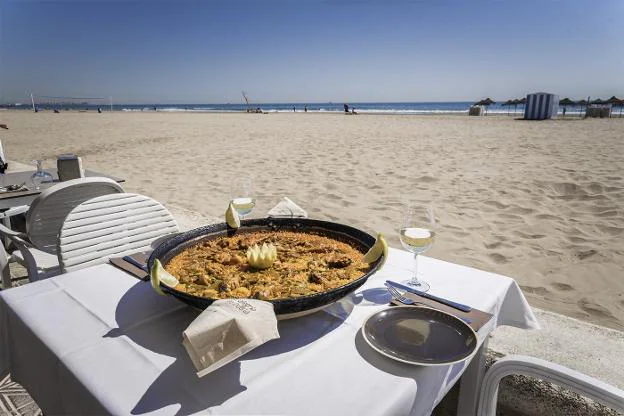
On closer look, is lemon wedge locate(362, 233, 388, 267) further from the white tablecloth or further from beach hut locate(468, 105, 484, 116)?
beach hut locate(468, 105, 484, 116)

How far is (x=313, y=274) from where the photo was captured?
1.16 m

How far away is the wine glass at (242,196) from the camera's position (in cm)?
186

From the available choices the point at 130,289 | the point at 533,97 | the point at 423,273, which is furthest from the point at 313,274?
the point at 533,97

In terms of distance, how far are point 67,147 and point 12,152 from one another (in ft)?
4.85

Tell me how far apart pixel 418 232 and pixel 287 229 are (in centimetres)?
56

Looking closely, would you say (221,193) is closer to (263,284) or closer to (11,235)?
(11,235)

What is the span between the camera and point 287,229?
163 cm

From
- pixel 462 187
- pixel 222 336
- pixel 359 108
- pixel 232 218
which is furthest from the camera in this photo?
pixel 359 108

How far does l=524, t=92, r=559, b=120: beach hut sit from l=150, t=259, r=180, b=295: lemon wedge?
27663 millimetres

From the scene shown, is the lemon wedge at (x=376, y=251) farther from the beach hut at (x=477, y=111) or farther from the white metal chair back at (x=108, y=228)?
the beach hut at (x=477, y=111)

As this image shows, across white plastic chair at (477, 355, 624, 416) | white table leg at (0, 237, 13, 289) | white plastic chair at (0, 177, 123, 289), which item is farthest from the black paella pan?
white table leg at (0, 237, 13, 289)

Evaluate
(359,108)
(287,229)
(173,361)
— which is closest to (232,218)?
(287,229)

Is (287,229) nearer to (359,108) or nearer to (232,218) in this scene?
(232,218)

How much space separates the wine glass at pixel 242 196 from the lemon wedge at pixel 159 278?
2.63 feet
